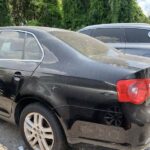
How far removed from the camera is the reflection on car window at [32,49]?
4217 mm

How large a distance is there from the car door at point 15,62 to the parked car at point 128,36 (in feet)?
13.0

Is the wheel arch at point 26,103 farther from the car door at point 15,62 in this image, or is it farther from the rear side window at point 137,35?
the rear side window at point 137,35

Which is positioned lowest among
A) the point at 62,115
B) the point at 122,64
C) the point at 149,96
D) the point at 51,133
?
the point at 51,133

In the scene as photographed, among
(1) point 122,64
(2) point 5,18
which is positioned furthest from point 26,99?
(2) point 5,18

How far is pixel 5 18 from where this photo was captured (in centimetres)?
2052

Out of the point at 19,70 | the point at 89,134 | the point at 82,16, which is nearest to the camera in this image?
the point at 89,134

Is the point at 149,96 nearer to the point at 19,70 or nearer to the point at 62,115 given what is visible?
the point at 62,115

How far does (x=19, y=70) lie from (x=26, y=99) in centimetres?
36

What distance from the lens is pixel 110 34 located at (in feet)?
28.6

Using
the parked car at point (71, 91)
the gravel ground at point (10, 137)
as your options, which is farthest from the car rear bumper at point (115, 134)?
the gravel ground at point (10, 137)

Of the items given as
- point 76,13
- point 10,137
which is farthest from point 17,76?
point 76,13

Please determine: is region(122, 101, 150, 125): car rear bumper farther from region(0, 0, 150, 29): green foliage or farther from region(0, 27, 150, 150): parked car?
region(0, 0, 150, 29): green foliage

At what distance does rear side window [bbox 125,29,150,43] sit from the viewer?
816 cm

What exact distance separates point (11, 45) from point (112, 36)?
442 centimetres
